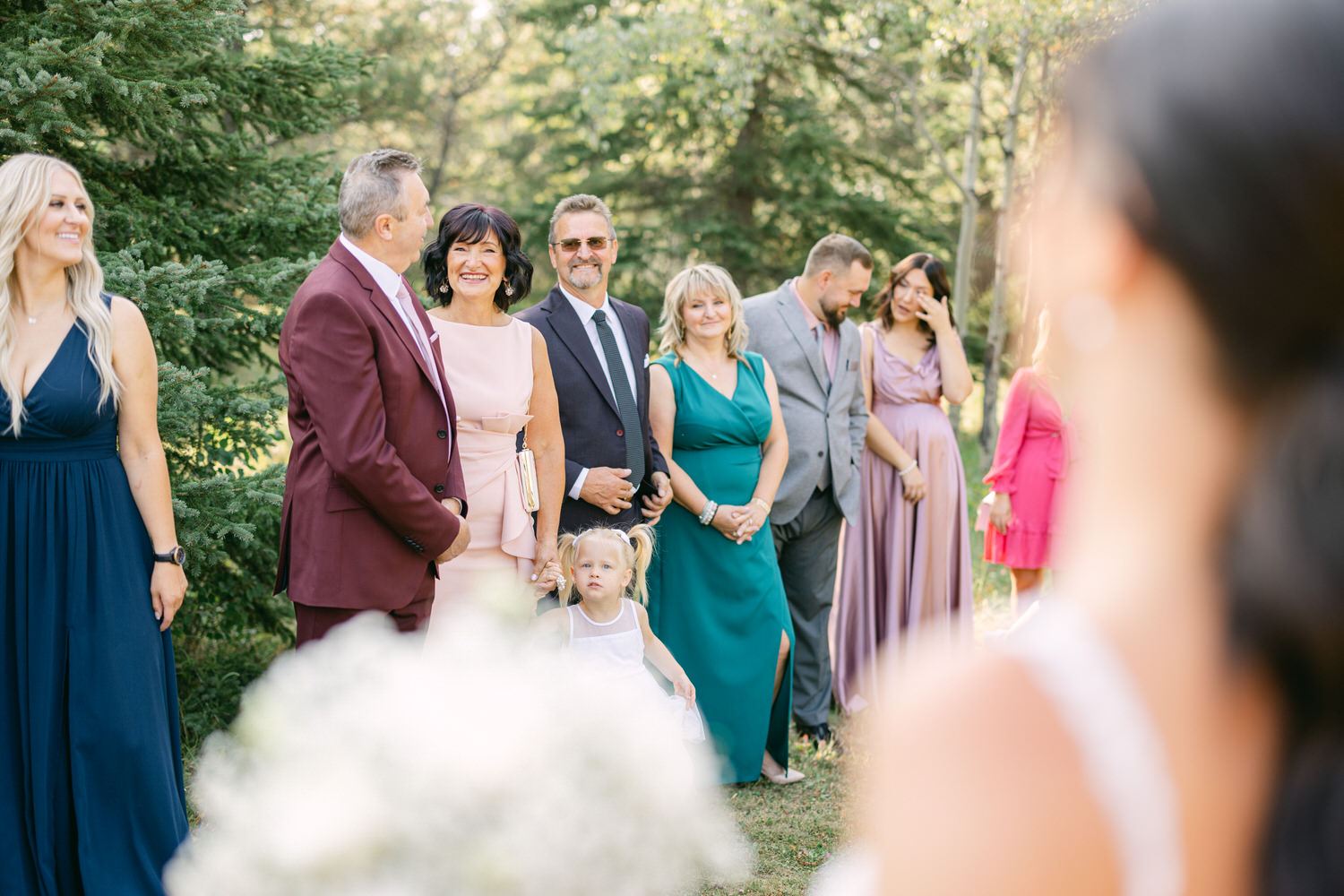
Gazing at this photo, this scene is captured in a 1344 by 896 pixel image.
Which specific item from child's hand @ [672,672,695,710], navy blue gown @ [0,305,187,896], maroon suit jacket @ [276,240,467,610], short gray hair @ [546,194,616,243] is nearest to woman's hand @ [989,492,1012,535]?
child's hand @ [672,672,695,710]

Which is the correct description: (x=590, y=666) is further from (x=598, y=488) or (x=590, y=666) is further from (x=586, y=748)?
(x=598, y=488)

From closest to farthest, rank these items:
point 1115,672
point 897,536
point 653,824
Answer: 1. point 1115,672
2. point 653,824
3. point 897,536

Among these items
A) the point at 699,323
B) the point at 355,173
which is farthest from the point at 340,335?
the point at 699,323

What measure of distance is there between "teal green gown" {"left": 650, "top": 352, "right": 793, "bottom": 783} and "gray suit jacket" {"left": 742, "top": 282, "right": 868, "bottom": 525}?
1.52 feet

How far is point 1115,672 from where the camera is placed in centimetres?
67

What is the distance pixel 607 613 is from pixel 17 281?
7.70 feet

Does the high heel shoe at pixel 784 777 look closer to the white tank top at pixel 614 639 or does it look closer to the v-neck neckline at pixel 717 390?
the white tank top at pixel 614 639

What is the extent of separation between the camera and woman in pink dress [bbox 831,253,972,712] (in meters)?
5.95

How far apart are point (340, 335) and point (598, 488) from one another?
A: 1439 mm

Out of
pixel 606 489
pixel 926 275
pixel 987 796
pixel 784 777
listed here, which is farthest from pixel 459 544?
pixel 926 275

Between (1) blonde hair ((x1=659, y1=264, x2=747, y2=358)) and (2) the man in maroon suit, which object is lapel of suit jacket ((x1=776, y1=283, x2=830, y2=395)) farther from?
(2) the man in maroon suit

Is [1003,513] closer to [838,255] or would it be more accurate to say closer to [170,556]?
[838,255]

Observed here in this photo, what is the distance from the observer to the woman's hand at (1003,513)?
20.3ft

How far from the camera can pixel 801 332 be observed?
5.51 meters
